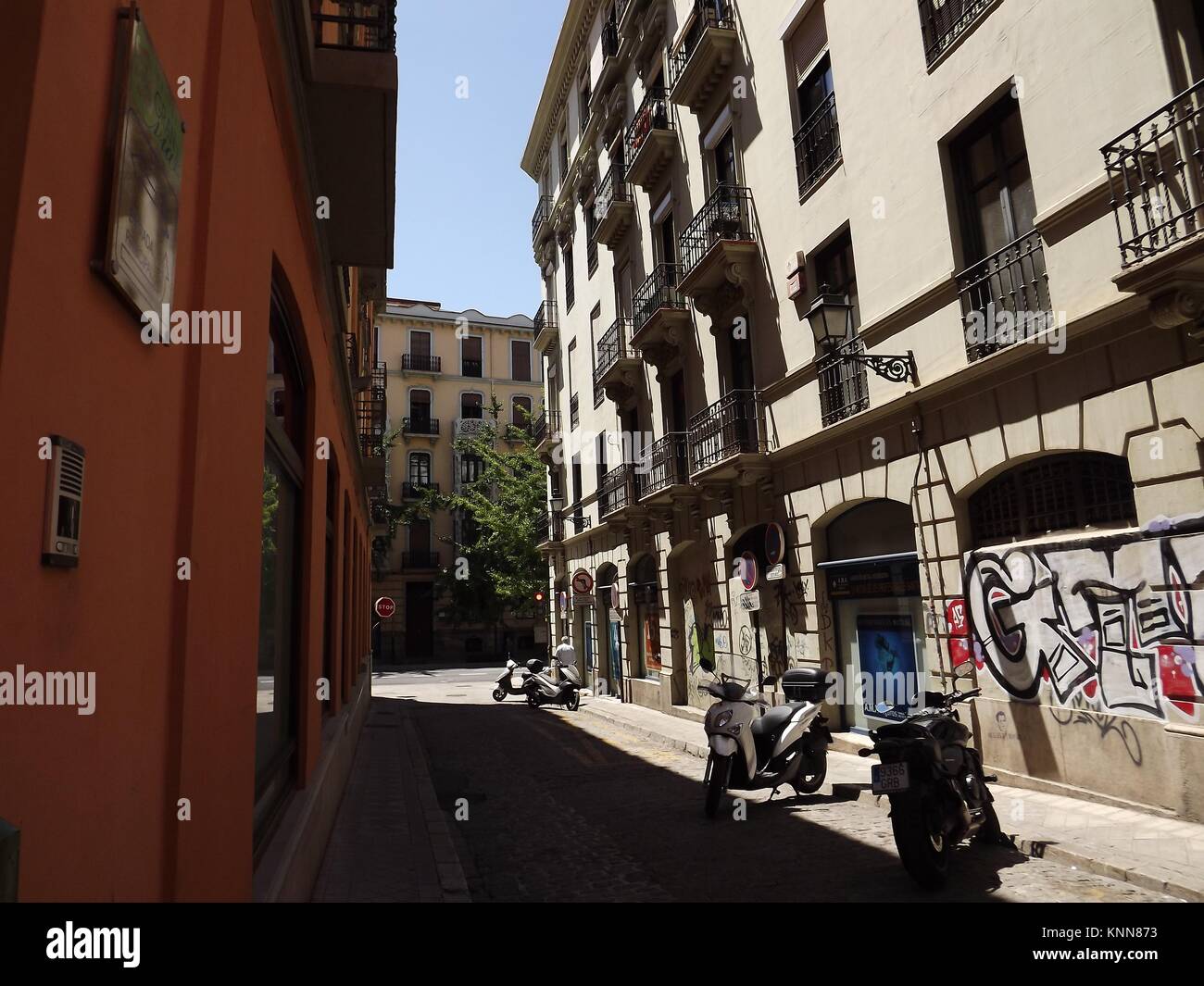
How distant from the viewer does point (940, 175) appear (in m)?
9.48

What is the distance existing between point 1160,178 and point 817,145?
6.59 m

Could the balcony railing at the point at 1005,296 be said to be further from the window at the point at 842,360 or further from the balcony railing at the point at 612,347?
the balcony railing at the point at 612,347

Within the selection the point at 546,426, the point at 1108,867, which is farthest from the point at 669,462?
the point at 546,426

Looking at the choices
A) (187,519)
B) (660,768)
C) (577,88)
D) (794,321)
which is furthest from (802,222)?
(577,88)

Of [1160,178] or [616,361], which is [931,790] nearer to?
A: [1160,178]

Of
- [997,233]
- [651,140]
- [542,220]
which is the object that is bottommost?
[997,233]

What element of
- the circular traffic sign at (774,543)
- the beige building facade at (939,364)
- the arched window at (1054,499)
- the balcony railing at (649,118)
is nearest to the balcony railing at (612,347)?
the beige building facade at (939,364)

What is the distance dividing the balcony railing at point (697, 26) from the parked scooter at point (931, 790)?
13.5 meters

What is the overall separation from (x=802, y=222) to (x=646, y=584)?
30.7 ft

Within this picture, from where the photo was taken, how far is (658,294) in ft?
57.7

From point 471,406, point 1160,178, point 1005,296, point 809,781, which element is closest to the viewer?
point 1160,178

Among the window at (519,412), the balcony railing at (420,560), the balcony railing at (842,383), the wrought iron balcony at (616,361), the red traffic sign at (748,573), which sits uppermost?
the window at (519,412)

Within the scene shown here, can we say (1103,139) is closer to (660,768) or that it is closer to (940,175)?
(940,175)

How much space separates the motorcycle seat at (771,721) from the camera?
8.29 metres
